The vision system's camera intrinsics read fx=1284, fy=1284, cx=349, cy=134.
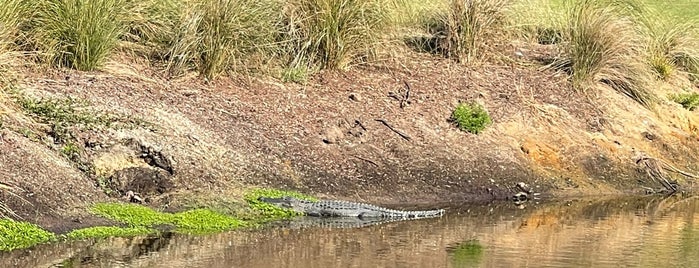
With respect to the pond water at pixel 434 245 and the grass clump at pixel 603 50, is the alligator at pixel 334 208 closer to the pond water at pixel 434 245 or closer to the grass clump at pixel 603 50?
A: the pond water at pixel 434 245

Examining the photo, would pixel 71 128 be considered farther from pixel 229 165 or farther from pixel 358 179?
pixel 358 179

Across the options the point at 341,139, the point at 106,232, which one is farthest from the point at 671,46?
the point at 106,232

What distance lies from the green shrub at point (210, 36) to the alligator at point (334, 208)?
2749 mm

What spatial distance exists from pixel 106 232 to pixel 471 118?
554cm

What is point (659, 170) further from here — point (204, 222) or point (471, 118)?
point (204, 222)

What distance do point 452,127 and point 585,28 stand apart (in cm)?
265

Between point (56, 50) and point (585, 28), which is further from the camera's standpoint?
point (585, 28)

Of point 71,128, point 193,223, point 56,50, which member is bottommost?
point 193,223

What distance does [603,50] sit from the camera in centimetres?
1644

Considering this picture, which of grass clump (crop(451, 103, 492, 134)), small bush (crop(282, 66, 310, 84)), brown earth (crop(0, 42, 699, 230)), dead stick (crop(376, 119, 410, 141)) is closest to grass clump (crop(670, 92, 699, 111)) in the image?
brown earth (crop(0, 42, 699, 230))

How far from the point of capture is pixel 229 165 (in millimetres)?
12820

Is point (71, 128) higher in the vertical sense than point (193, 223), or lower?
higher

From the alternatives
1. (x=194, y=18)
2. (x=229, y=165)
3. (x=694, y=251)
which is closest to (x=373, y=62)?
(x=194, y=18)

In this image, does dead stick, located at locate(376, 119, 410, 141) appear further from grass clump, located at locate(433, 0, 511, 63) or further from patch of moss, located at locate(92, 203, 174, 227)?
patch of moss, located at locate(92, 203, 174, 227)
